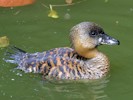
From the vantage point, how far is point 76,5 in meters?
10.3

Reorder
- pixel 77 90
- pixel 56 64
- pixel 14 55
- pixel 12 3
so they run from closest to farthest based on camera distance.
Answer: pixel 77 90
pixel 56 64
pixel 14 55
pixel 12 3

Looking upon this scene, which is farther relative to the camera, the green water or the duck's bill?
the duck's bill

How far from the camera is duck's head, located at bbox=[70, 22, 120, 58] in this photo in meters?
7.84

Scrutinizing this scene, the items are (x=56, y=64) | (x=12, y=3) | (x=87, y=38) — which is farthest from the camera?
(x=12, y=3)

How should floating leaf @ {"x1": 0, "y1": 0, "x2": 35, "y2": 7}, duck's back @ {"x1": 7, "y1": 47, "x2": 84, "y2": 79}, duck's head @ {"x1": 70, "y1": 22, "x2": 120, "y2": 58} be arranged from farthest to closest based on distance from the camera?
floating leaf @ {"x1": 0, "y1": 0, "x2": 35, "y2": 7}, duck's head @ {"x1": 70, "y1": 22, "x2": 120, "y2": 58}, duck's back @ {"x1": 7, "y1": 47, "x2": 84, "y2": 79}

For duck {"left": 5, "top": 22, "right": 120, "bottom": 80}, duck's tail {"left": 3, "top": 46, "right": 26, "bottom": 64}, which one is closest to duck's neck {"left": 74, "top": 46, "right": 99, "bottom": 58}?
duck {"left": 5, "top": 22, "right": 120, "bottom": 80}

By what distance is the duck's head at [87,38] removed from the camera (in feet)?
25.7

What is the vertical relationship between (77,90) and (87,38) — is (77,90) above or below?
below

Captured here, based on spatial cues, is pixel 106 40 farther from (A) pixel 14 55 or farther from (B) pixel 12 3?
(B) pixel 12 3

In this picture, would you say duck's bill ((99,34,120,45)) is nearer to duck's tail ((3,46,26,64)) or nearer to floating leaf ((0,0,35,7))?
duck's tail ((3,46,26,64))

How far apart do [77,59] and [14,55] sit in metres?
1.12

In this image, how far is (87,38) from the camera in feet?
25.9

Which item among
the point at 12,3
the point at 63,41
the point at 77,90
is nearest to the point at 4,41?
the point at 63,41

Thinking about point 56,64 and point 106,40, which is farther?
point 106,40
